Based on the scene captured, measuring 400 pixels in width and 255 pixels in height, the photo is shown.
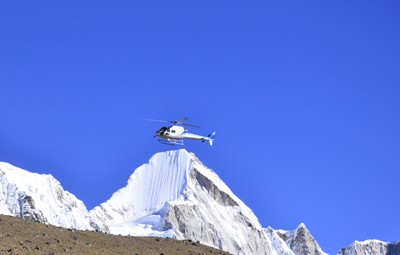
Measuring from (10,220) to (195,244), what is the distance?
14.5m

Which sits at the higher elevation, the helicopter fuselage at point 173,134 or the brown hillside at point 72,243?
the helicopter fuselage at point 173,134

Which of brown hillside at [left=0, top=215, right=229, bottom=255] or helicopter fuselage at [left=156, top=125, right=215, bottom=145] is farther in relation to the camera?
helicopter fuselage at [left=156, top=125, right=215, bottom=145]

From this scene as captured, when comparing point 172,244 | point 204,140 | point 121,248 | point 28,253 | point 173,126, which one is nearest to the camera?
point 28,253

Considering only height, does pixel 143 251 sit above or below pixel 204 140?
below

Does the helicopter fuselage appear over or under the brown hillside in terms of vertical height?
over

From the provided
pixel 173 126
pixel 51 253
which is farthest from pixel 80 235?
pixel 173 126

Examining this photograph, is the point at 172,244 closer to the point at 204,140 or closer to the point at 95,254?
the point at 95,254

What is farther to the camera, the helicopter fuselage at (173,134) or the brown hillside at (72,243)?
the helicopter fuselage at (173,134)

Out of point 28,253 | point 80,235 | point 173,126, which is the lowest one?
point 28,253

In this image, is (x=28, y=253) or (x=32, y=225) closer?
(x=28, y=253)

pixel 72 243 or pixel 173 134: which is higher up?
pixel 173 134

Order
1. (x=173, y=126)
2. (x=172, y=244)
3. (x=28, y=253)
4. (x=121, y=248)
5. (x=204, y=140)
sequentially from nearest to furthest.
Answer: (x=28, y=253)
(x=121, y=248)
(x=172, y=244)
(x=173, y=126)
(x=204, y=140)

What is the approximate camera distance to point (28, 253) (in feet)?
210

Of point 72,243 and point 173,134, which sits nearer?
point 72,243
